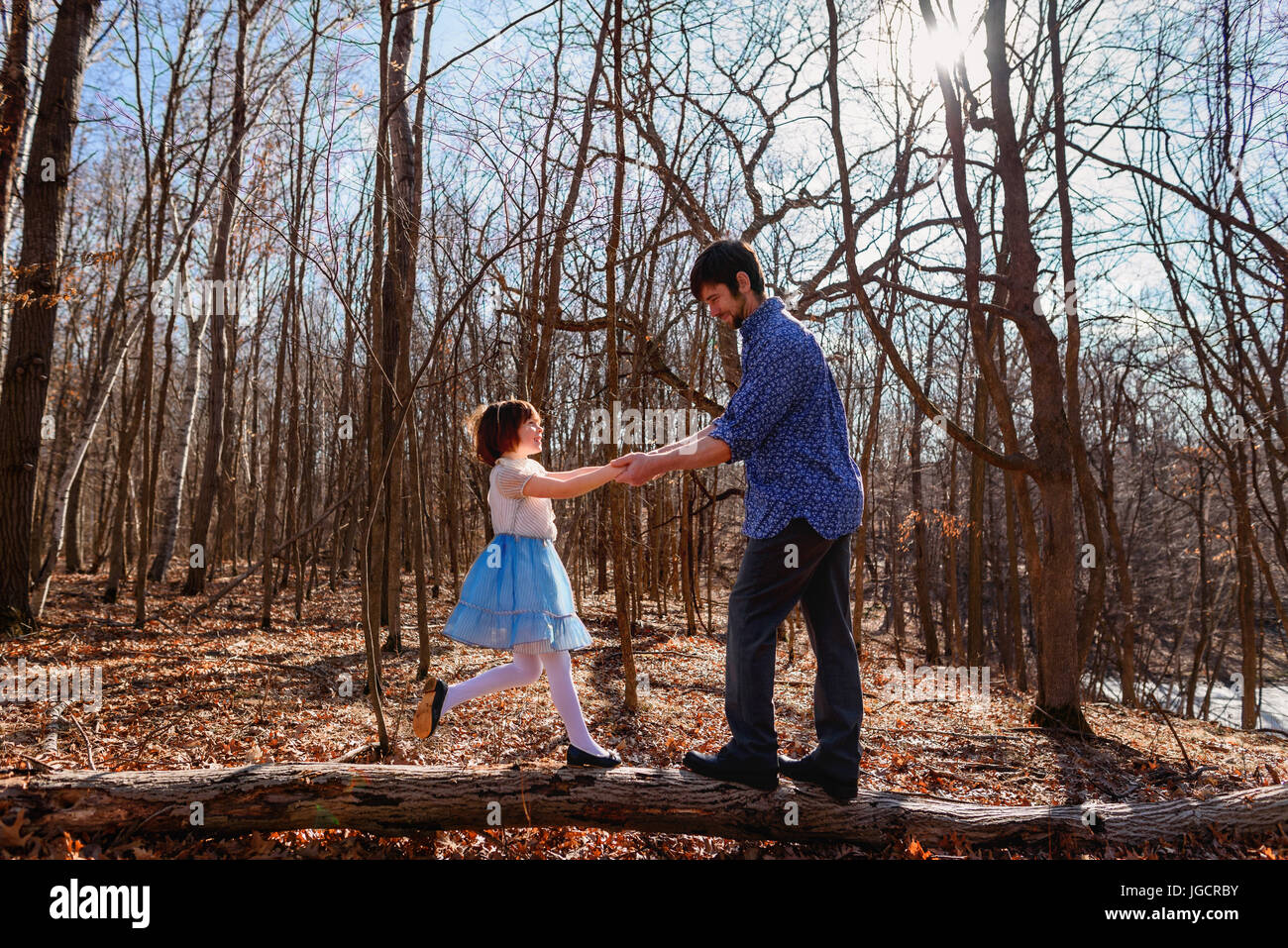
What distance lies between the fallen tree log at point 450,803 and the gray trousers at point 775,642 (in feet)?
0.63

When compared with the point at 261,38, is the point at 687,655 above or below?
below

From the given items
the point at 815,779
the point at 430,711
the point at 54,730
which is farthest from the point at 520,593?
the point at 54,730

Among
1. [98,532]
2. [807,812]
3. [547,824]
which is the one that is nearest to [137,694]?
[547,824]

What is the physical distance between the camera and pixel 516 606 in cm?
286

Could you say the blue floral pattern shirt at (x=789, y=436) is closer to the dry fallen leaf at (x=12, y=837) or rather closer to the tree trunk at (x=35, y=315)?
the dry fallen leaf at (x=12, y=837)

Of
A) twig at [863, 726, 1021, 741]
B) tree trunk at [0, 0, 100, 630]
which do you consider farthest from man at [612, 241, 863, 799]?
tree trunk at [0, 0, 100, 630]

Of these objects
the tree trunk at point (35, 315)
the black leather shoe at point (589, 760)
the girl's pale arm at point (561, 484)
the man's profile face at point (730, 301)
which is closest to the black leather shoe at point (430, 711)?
the black leather shoe at point (589, 760)

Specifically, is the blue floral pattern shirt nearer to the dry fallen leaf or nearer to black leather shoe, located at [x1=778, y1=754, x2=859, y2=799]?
black leather shoe, located at [x1=778, y1=754, x2=859, y2=799]

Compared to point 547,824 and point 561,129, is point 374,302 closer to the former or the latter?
point 561,129

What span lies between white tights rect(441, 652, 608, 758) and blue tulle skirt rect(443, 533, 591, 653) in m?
0.08

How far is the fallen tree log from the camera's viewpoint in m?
2.58

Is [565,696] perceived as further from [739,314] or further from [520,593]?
[739,314]

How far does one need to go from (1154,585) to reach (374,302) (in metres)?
21.9

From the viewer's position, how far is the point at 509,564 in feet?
9.62
